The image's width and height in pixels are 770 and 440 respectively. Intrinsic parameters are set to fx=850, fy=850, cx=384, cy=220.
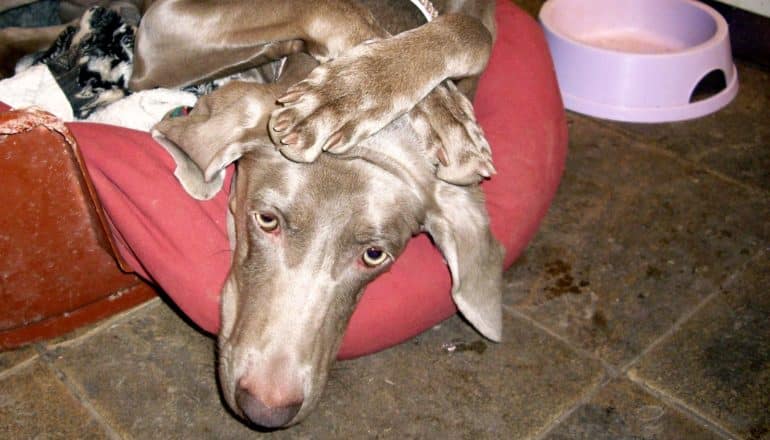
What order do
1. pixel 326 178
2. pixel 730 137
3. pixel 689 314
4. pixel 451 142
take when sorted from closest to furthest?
1. pixel 326 178
2. pixel 451 142
3. pixel 689 314
4. pixel 730 137

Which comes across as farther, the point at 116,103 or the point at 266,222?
the point at 116,103

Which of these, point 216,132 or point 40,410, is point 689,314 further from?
point 40,410

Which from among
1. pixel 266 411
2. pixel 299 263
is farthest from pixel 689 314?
pixel 266 411

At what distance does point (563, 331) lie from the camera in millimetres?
2998

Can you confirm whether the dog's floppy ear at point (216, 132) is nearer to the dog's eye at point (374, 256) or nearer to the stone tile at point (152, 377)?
the dog's eye at point (374, 256)

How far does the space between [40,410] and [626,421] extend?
181cm

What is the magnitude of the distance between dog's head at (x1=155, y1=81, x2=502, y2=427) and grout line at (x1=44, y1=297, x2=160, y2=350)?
25.5 inches

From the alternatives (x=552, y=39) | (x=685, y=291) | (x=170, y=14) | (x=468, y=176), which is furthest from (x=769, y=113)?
(x=170, y=14)

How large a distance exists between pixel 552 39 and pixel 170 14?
2.17 meters

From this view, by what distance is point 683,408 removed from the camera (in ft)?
9.00

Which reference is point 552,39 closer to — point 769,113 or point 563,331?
point 769,113

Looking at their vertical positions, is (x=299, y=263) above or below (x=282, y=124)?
below

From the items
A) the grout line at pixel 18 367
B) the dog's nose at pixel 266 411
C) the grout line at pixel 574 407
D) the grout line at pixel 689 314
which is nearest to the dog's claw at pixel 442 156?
the dog's nose at pixel 266 411

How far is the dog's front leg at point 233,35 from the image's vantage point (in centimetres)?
244
